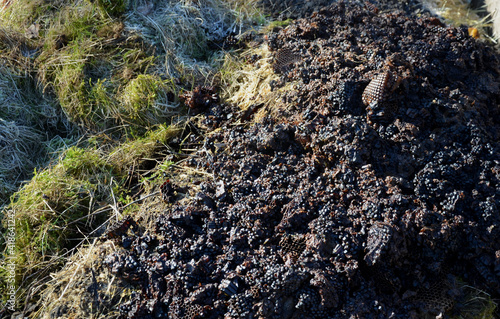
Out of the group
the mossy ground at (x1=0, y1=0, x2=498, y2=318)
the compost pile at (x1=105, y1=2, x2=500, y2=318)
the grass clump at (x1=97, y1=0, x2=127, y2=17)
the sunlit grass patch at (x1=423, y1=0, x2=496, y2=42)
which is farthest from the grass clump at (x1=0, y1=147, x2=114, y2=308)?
the sunlit grass patch at (x1=423, y1=0, x2=496, y2=42)

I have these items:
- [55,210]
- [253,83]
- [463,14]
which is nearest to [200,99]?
[253,83]

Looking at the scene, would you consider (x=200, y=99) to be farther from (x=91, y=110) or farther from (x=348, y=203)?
(x=348, y=203)

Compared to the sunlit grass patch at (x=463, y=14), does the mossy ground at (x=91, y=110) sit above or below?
below

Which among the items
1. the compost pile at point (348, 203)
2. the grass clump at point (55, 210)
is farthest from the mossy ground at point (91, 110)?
the compost pile at point (348, 203)

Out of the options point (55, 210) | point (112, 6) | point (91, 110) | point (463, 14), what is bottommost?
point (55, 210)

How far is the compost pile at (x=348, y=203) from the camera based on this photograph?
208 cm

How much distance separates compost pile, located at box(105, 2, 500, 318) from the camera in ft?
6.83

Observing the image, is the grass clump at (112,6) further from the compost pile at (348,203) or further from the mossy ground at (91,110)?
the compost pile at (348,203)

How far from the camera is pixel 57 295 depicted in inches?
96.1

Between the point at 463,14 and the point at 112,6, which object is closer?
the point at 112,6

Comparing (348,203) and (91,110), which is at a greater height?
(348,203)

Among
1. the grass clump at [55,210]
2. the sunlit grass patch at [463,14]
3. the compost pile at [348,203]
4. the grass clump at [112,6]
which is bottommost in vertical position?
the grass clump at [55,210]

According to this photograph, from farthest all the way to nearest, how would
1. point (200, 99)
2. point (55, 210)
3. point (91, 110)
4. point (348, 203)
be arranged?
point (91, 110) → point (200, 99) → point (55, 210) → point (348, 203)

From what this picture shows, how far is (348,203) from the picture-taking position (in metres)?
2.33
